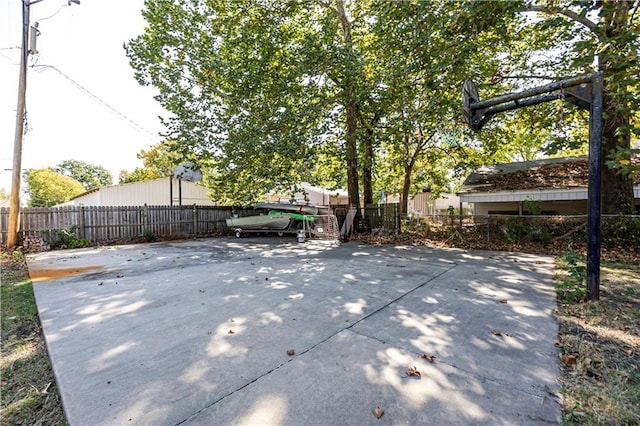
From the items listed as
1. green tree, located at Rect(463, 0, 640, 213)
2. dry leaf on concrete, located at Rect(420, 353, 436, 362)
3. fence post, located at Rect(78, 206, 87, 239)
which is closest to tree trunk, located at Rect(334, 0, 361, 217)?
green tree, located at Rect(463, 0, 640, 213)

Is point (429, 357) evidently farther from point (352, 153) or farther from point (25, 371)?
point (352, 153)

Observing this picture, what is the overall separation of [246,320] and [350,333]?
1246 millimetres

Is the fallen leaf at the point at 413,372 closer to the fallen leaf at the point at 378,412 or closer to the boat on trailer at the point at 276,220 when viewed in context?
the fallen leaf at the point at 378,412

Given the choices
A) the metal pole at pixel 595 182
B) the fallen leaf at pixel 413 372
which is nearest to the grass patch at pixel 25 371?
the fallen leaf at pixel 413 372

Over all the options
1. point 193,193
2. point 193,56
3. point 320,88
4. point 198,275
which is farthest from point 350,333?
point 193,193

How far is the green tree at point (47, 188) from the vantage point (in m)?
37.5

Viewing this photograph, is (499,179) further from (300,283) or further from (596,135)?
(300,283)

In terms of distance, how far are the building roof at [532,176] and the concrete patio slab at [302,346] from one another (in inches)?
256

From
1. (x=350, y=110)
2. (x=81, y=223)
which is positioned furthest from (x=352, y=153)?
(x=81, y=223)

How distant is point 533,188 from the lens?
10383 mm

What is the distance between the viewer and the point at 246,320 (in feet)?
11.4

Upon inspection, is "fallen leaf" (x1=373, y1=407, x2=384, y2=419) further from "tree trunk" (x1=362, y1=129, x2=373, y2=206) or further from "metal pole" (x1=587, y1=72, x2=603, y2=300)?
"tree trunk" (x1=362, y1=129, x2=373, y2=206)

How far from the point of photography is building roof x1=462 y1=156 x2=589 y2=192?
10.5 metres

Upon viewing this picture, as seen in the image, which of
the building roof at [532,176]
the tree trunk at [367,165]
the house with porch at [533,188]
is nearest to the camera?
the house with porch at [533,188]
